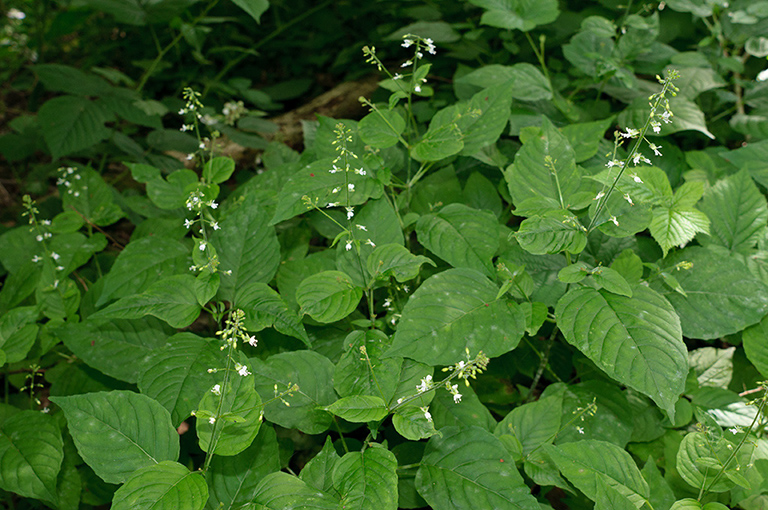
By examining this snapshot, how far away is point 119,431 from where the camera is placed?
4.18ft

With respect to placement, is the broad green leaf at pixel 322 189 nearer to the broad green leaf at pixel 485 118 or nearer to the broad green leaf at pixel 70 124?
the broad green leaf at pixel 485 118

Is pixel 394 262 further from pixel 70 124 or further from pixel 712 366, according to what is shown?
pixel 70 124

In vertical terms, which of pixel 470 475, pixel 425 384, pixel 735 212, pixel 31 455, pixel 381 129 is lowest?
pixel 31 455

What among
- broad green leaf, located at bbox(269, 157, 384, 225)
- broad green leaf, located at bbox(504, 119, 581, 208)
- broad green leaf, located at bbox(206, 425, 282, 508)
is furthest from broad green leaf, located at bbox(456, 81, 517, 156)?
broad green leaf, located at bbox(206, 425, 282, 508)

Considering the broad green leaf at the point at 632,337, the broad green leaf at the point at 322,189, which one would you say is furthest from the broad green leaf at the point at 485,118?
the broad green leaf at the point at 632,337

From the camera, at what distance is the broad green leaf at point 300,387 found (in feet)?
4.52

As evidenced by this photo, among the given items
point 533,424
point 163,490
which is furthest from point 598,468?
point 163,490

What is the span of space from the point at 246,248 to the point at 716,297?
5.37 ft

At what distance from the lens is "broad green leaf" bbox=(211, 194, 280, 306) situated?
5.57 feet

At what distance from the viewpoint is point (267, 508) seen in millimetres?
1171

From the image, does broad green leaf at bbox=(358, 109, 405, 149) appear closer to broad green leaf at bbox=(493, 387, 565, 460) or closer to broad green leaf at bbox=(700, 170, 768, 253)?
broad green leaf at bbox=(493, 387, 565, 460)

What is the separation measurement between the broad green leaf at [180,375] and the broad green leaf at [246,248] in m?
0.23

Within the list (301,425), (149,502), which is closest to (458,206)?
(301,425)

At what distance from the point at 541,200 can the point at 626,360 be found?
1.80 feet
